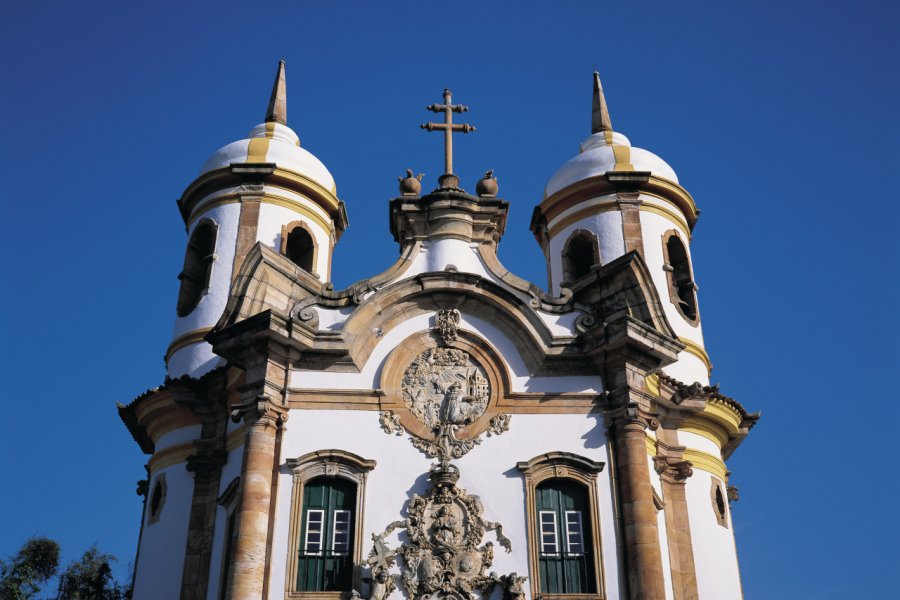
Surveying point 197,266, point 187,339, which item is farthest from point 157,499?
point 197,266

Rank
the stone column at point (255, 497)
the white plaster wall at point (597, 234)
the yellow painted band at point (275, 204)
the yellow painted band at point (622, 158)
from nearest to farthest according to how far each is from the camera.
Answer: the stone column at point (255, 497)
the white plaster wall at point (597, 234)
the yellow painted band at point (275, 204)
the yellow painted band at point (622, 158)

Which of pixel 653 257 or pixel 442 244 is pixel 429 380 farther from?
pixel 653 257

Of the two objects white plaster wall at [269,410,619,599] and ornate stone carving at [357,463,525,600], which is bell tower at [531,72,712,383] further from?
ornate stone carving at [357,463,525,600]

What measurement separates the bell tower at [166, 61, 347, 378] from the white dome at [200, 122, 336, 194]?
2 cm

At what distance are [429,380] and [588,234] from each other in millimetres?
7878

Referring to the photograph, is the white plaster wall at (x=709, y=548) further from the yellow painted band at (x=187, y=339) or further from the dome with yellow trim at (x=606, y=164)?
→ the yellow painted band at (x=187, y=339)

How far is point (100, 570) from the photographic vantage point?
2975 centimetres

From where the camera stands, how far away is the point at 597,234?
25375 mm

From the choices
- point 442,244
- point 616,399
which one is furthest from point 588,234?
point 616,399

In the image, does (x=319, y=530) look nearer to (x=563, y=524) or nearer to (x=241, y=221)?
(x=563, y=524)

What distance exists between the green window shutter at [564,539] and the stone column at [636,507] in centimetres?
64

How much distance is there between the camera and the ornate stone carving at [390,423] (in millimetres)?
18703

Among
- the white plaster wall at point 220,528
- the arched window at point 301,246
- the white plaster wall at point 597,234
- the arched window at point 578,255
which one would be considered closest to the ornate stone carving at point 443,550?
the white plaster wall at point 220,528

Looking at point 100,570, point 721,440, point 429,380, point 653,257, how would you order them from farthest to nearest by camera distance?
1. point 100,570
2. point 653,257
3. point 721,440
4. point 429,380
